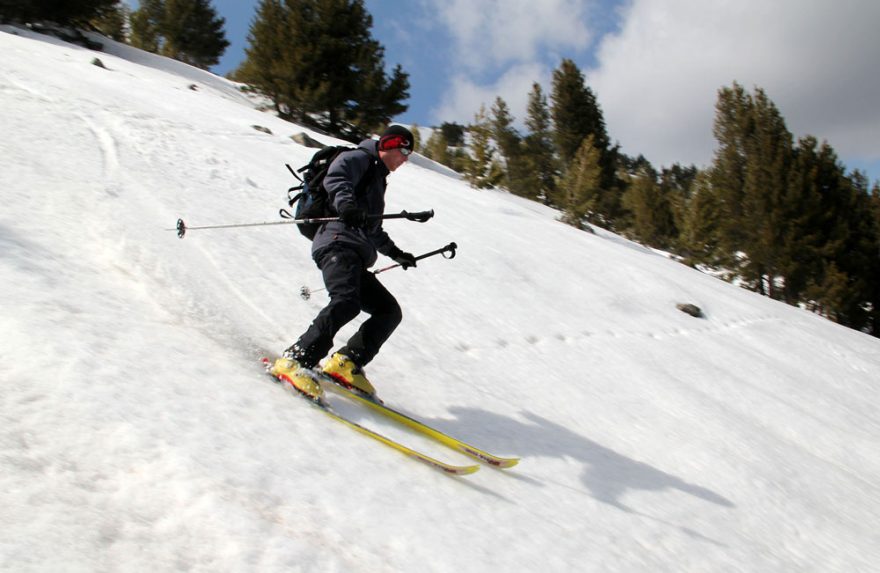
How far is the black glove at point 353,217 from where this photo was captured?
3709 mm

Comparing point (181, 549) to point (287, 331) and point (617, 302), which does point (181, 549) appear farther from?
point (617, 302)

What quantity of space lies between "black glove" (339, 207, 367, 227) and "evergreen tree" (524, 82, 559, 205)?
38314 millimetres

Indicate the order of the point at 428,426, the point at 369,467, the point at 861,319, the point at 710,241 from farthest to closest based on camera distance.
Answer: the point at 710,241
the point at 861,319
the point at 428,426
the point at 369,467

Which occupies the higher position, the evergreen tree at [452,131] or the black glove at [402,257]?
the evergreen tree at [452,131]

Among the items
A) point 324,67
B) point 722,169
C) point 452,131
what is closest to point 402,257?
point 324,67

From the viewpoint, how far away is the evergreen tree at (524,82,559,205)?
41.2 m

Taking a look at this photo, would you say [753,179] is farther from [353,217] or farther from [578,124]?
[353,217]

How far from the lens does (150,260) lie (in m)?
5.30

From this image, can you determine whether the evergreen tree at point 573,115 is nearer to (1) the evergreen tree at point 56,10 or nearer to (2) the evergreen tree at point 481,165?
(2) the evergreen tree at point 481,165

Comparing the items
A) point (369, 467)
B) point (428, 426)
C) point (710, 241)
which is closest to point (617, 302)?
point (428, 426)

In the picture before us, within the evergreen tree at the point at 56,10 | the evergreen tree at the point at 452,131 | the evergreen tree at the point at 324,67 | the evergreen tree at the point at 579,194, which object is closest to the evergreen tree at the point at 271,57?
the evergreen tree at the point at 324,67

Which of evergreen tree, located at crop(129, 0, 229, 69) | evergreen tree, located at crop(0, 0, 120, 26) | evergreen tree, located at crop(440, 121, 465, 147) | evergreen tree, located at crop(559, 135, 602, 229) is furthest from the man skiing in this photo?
evergreen tree, located at crop(440, 121, 465, 147)

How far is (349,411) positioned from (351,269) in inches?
42.3

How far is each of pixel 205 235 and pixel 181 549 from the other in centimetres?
528
